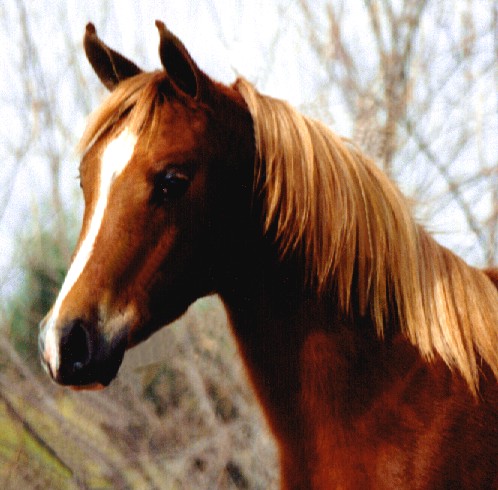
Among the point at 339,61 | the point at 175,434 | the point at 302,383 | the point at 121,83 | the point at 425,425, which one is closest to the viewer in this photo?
the point at 425,425

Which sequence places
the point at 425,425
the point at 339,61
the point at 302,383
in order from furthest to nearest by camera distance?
the point at 339,61
the point at 302,383
the point at 425,425

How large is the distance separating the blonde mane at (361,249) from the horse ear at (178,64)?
0.21 meters

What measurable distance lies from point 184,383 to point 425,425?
13.5 feet

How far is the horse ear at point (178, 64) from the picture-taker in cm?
239

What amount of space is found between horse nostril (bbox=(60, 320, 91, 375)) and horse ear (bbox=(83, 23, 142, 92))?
1033mm

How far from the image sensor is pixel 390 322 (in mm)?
2461

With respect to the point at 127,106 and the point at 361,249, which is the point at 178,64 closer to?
the point at 127,106

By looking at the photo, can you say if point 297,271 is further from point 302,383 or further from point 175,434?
point 175,434

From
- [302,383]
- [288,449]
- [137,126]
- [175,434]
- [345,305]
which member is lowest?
[175,434]

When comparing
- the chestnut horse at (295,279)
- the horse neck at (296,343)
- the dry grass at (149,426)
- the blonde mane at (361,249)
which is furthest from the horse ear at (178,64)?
the dry grass at (149,426)

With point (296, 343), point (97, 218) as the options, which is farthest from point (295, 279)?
point (97, 218)

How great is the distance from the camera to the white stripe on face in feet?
6.95

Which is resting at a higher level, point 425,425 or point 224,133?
point 224,133

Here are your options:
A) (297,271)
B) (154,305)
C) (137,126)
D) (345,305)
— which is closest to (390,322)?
(345,305)
